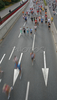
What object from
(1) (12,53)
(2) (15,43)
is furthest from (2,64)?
(2) (15,43)

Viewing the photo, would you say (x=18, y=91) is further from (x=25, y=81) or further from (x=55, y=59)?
(x=55, y=59)

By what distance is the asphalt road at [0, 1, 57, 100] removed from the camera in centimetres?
748

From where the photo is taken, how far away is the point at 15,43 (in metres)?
15.2

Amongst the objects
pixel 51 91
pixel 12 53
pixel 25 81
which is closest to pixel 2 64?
pixel 12 53

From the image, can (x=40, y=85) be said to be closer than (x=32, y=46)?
Yes

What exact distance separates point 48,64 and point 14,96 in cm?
547

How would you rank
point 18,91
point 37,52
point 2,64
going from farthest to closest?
1. point 37,52
2. point 2,64
3. point 18,91

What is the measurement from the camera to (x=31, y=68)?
999cm

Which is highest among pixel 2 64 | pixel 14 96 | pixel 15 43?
pixel 15 43

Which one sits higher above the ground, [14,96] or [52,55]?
[52,55]

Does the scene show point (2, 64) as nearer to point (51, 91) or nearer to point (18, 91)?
point (18, 91)

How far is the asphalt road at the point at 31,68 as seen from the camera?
748 cm

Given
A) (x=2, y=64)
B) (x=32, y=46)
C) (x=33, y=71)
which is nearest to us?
(x=33, y=71)

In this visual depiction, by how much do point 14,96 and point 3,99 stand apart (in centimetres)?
102
